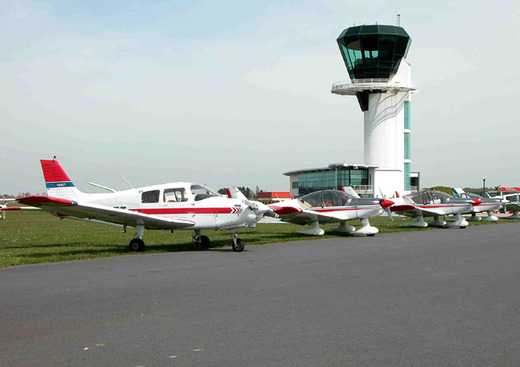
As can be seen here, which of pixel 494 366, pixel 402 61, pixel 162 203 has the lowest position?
pixel 494 366

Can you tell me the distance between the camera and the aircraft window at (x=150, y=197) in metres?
14.8

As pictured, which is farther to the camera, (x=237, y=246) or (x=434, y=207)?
(x=434, y=207)

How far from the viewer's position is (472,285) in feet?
27.6

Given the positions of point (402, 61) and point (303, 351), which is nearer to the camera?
point (303, 351)

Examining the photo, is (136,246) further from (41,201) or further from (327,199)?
(327,199)

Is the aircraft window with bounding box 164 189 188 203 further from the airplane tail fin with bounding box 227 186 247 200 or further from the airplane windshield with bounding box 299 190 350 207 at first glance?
the airplane windshield with bounding box 299 190 350 207

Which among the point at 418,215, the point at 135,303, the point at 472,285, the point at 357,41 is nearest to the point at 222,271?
the point at 135,303

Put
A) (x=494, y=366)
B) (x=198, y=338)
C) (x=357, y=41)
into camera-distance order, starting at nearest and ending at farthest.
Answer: (x=494, y=366)
(x=198, y=338)
(x=357, y=41)

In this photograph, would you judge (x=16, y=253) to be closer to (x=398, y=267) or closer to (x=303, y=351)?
(x=398, y=267)

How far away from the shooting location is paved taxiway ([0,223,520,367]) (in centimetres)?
466

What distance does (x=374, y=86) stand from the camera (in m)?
64.7

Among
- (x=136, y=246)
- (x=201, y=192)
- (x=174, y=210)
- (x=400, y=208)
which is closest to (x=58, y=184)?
(x=136, y=246)

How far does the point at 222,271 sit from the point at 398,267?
3.54 m

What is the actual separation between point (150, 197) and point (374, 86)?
53943 millimetres
